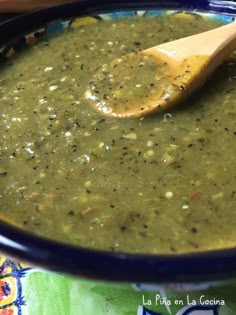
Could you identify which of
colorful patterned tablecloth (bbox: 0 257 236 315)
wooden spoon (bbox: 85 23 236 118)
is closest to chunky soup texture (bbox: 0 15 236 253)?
wooden spoon (bbox: 85 23 236 118)

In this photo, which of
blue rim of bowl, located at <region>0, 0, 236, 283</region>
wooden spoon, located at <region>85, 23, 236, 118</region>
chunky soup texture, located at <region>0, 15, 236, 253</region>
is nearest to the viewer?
blue rim of bowl, located at <region>0, 0, 236, 283</region>

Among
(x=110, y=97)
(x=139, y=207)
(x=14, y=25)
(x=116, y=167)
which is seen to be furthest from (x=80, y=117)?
(x=14, y=25)

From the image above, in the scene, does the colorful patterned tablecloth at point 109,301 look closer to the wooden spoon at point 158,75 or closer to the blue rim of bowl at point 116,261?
the blue rim of bowl at point 116,261

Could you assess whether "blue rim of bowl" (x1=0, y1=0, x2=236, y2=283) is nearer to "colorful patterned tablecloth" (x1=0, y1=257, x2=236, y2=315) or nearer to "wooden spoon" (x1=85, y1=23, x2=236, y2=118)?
"colorful patterned tablecloth" (x1=0, y1=257, x2=236, y2=315)

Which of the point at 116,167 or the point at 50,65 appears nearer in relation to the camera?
the point at 116,167

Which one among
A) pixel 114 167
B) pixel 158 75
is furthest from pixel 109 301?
pixel 158 75

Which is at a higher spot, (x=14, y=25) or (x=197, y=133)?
(x=14, y=25)

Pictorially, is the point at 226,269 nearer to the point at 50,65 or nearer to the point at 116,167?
the point at 116,167

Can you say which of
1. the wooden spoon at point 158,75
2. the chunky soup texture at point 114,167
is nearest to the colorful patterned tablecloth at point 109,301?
the chunky soup texture at point 114,167
